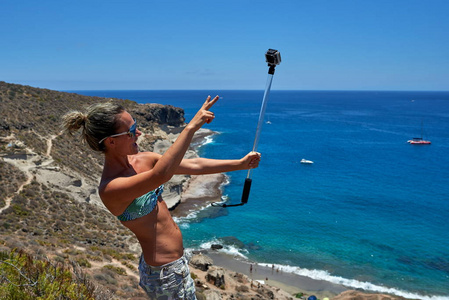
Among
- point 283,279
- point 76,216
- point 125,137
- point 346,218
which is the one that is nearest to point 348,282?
point 283,279

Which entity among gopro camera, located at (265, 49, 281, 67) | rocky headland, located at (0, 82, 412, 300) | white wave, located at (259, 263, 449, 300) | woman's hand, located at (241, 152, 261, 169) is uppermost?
gopro camera, located at (265, 49, 281, 67)

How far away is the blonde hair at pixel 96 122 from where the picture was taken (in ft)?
8.33

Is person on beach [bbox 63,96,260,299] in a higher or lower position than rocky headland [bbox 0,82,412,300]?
higher

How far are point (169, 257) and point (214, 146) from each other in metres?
68.8

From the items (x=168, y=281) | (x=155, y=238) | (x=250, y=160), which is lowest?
(x=168, y=281)

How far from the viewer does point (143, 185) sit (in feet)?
7.67

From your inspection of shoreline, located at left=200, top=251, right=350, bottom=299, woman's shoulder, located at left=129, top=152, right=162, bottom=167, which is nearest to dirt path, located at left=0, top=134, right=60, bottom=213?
shoreline, located at left=200, top=251, right=350, bottom=299

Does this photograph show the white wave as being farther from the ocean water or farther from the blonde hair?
the blonde hair

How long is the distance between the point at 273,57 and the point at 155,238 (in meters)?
1.77

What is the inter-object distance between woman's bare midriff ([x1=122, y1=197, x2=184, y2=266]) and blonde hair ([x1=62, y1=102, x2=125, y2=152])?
622mm

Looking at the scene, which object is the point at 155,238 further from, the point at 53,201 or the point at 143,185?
the point at 53,201

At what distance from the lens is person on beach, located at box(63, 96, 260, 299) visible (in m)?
2.36

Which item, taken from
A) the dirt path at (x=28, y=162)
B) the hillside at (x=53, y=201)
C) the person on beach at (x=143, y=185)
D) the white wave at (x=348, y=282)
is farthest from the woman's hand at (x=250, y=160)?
the dirt path at (x=28, y=162)

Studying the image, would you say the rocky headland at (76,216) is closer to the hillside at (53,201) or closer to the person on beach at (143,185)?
the hillside at (53,201)
